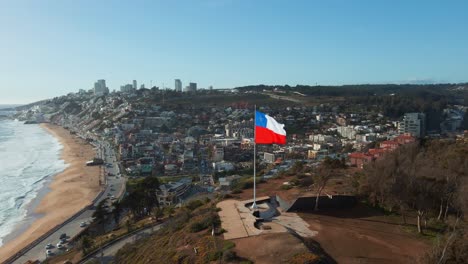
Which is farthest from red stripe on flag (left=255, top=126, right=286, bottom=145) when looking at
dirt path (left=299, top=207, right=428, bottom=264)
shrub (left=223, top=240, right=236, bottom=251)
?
shrub (left=223, top=240, right=236, bottom=251)

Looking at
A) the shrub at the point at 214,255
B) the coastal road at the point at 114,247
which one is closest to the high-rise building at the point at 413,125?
the coastal road at the point at 114,247

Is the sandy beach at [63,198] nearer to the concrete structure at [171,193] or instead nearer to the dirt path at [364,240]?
the concrete structure at [171,193]

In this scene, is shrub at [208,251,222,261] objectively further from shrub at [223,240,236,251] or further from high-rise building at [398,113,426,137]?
high-rise building at [398,113,426,137]

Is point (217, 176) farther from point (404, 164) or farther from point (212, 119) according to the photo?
point (212, 119)

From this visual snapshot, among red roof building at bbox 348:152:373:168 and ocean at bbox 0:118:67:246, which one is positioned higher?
red roof building at bbox 348:152:373:168

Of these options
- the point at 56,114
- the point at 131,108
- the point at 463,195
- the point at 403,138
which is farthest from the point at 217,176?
the point at 56,114

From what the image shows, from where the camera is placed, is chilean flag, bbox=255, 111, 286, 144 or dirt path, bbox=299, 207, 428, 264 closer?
dirt path, bbox=299, 207, 428, 264
